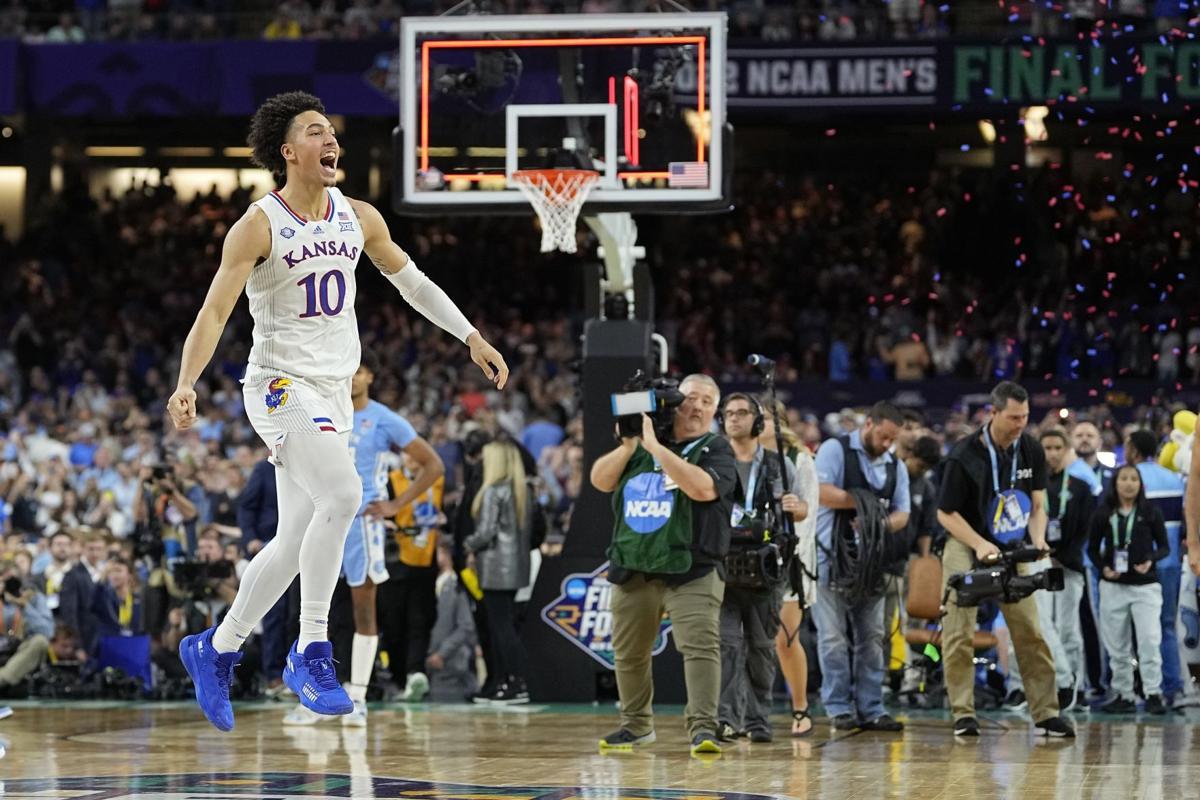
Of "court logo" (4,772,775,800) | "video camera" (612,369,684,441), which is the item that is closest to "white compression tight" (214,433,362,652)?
"court logo" (4,772,775,800)

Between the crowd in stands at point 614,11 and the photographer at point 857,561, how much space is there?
10.8 meters

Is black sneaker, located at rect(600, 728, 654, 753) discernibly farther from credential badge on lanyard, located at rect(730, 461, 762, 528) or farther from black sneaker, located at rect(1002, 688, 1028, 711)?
black sneaker, located at rect(1002, 688, 1028, 711)

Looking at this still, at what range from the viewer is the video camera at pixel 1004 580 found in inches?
440

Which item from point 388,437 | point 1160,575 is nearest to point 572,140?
point 388,437

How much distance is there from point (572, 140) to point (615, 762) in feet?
17.3

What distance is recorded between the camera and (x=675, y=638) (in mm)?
10383

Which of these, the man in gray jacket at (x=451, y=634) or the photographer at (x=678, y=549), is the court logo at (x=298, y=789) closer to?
the photographer at (x=678, y=549)

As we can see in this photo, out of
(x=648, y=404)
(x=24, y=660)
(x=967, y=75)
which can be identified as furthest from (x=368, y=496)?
(x=967, y=75)

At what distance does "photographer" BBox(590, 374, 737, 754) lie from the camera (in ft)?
33.9

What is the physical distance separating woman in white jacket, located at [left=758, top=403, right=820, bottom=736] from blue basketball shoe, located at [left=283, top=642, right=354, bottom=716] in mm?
4253

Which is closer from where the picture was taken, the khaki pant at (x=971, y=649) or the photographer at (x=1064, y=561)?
the khaki pant at (x=971, y=649)

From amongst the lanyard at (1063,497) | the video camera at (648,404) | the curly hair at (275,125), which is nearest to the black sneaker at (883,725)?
the lanyard at (1063,497)

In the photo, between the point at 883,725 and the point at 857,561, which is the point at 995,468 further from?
the point at 883,725

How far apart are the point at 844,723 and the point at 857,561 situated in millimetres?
1020
